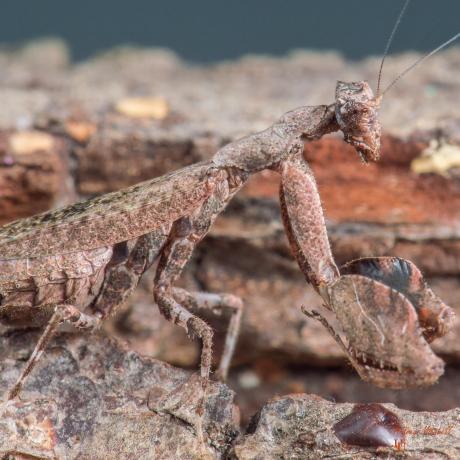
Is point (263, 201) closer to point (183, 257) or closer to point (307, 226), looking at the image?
point (183, 257)

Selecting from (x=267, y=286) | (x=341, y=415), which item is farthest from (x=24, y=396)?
(x=267, y=286)

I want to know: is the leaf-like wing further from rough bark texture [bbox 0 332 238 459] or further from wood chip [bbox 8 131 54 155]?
wood chip [bbox 8 131 54 155]

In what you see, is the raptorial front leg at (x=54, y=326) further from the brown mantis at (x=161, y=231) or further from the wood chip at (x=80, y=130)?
the wood chip at (x=80, y=130)

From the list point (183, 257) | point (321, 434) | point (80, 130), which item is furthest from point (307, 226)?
point (80, 130)

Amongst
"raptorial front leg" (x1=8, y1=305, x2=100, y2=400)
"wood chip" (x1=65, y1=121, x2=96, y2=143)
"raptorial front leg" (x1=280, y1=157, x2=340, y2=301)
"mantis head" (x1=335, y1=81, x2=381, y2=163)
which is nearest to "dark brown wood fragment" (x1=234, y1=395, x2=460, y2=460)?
"raptorial front leg" (x1=280, y1=157, x2=340, y2=301)

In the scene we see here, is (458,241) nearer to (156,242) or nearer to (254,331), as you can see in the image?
(254,331)

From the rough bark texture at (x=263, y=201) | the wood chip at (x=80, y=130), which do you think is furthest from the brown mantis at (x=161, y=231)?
the wood chip at (x=80, y=130)
